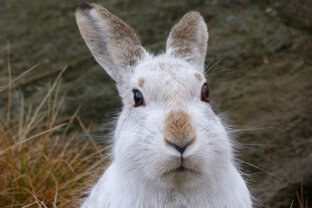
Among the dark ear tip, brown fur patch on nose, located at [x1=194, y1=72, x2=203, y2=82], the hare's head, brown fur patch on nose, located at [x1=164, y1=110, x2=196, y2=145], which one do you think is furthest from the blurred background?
brown fur patch on nose, located at [x1=164, y1=110, x2=196, y2=145]

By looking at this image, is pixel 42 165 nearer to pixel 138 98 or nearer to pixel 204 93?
pixel 138 98

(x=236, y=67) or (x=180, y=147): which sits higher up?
(x=180, y=147)

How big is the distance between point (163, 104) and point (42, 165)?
189 cm

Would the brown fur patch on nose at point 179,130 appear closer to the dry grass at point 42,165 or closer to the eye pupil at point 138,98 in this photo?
the eye pupil at point 138,98

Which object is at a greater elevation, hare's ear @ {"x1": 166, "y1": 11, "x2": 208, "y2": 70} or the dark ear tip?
the dark ear tip

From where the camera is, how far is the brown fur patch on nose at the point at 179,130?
321 cm

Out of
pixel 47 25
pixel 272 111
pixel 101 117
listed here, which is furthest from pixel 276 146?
pixel 47 25

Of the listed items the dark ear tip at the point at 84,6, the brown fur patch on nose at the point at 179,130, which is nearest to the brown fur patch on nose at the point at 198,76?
the brown fur patch on nose at the point at 179,130

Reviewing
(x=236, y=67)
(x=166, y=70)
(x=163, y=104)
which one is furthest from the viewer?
(x=236, y=67)

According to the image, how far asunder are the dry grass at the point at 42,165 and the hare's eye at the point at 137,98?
90 cm

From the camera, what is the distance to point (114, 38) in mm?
4148

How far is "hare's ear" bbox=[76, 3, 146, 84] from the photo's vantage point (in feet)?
13.6

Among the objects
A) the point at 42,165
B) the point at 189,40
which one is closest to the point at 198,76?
the point at 189,40

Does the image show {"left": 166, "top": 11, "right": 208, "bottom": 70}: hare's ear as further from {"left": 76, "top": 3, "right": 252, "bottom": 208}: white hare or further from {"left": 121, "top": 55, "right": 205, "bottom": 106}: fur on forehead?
{"left": 121, "top": 55, "right": 205, "bottom": 106}: fur on forehead
